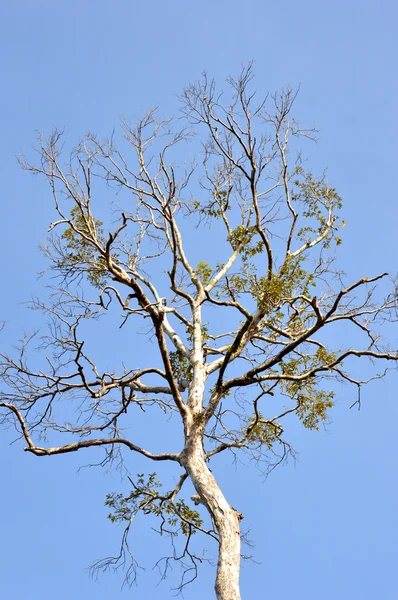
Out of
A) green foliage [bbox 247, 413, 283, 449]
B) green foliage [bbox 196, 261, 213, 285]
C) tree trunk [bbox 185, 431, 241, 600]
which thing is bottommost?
tree trunk [bbox 185, 431, 241, 600]

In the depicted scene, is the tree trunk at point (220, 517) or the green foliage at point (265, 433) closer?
the tree trunk at point (220, 517)

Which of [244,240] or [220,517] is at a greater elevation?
[244,240]

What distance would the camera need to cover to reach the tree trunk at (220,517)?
703cm

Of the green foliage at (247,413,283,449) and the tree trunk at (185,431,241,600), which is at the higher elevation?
the green foliage at (247,413,283,449)

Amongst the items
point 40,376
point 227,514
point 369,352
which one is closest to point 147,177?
point 40,376

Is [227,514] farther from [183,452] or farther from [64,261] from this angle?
[64,261]

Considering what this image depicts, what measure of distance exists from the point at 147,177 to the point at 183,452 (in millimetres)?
4919

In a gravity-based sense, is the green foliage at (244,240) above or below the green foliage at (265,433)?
above

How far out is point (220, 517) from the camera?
762 cm

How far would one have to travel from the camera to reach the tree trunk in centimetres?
703

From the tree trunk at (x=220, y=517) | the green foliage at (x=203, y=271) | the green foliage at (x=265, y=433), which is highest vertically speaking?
the green foliage at (x=203, y=271)

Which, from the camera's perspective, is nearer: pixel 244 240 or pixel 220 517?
pixel 220 517

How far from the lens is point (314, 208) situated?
38.5ft

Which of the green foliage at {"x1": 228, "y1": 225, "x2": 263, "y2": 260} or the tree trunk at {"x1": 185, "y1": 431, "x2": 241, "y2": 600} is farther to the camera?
the green foliage at {"x1": 228, "y1": 225, "x2": 263, "y2": 260}
